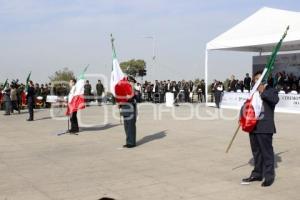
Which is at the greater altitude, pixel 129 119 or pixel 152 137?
pixel 129 119

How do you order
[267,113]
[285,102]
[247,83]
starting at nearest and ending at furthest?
[267,113], [285,102], [247,83]

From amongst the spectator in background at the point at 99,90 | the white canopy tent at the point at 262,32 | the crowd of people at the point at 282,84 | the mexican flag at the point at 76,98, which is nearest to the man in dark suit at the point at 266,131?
the mexican flag at the point at 76,98

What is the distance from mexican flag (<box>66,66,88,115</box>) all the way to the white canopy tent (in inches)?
456

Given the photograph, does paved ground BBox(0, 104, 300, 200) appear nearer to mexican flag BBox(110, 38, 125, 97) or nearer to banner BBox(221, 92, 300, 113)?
mexican flag BBox(110, 38, 125, 97)

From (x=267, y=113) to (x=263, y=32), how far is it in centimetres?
1732

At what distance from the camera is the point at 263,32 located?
23.8 metres

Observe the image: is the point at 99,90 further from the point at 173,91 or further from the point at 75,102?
the point at 75,102

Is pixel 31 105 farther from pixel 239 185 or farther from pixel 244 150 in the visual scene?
pixel 239 185

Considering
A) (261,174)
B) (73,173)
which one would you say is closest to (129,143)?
(73,173)

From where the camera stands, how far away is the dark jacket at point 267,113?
23.6 feet

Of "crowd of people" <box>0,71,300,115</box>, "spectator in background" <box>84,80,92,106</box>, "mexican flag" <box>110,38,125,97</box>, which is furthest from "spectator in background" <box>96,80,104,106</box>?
"mexican flag" <box>110,38,125,97</box>

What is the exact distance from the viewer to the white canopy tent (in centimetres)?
2261

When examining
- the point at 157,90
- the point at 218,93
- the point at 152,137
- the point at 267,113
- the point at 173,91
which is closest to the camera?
the point at 267,113

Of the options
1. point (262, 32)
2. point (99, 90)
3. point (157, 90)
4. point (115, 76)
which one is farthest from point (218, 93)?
point (115, 76)
